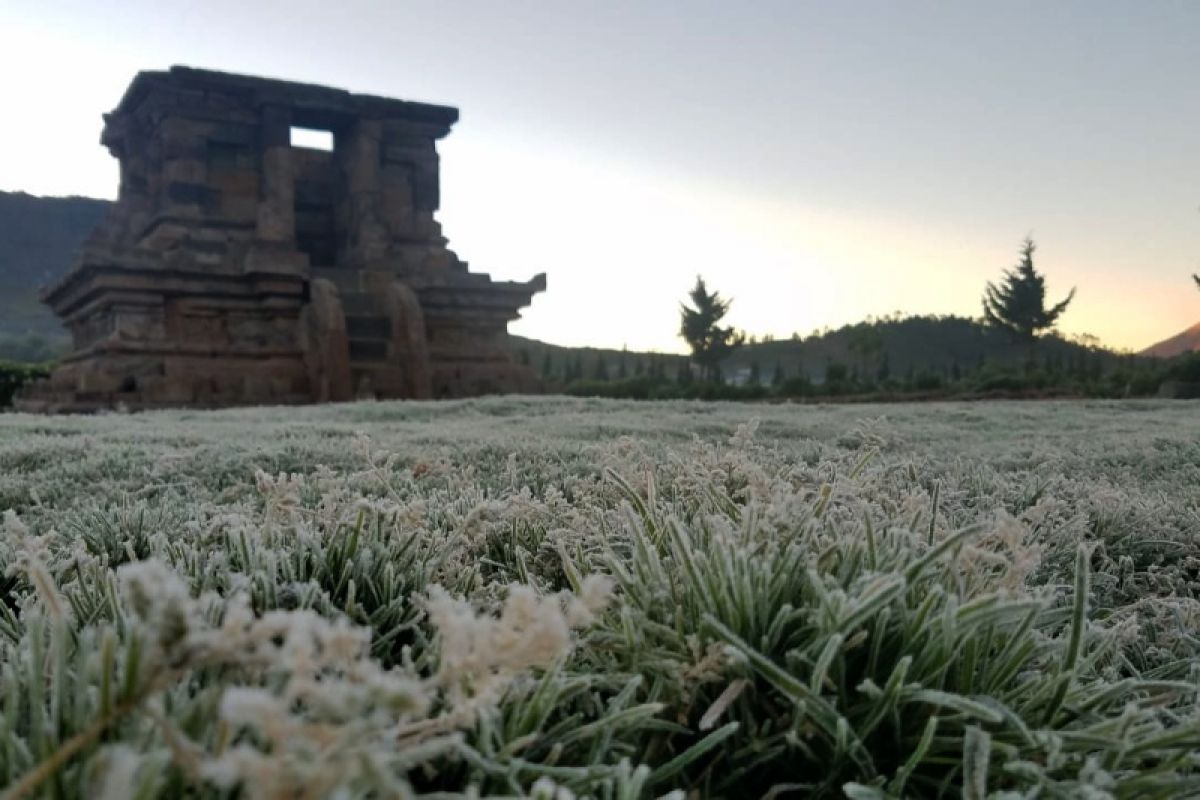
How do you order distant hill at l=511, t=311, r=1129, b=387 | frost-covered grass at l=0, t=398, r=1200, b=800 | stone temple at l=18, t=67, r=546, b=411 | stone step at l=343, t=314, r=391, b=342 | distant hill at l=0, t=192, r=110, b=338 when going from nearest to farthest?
frost-covered grass at l=0, t=398, r=1200, b=800
stone temple at l=18, t=67, r=546, b=411
stone step at l=343, t=314, r=391, b=342
distant hill at l=511, t=311, r=1129, b=387
distant hill at l=0, t=192, r=110, b=338

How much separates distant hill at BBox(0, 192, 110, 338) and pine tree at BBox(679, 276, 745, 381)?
3588 centimetres

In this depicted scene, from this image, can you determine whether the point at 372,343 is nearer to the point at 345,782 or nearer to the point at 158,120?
the point at 158,120

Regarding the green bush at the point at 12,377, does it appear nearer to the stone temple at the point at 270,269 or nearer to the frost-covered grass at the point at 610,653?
the stone temple at the point at 270,269

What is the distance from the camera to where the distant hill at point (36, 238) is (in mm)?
51344

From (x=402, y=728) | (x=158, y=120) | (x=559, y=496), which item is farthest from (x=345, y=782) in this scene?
(x=158, y=120)

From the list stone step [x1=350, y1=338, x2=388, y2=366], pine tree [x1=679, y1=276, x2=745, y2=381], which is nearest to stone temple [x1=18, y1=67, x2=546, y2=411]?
stone step [x1=350, y1=338, x2=388, y2=366]

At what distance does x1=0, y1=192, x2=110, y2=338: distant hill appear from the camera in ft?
168

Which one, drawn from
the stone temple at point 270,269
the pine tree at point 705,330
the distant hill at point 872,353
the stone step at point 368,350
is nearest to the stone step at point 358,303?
the stone temple at point 270,269

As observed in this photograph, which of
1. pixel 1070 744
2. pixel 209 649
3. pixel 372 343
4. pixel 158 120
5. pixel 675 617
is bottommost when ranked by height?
pixel 1070 744

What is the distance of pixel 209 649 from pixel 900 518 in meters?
1.27

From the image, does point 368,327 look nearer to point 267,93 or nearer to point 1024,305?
point 267,93

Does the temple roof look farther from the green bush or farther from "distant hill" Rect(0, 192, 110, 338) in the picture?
"distant hill" Rect(0, 192, 110, 338)

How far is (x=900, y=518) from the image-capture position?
1651mm

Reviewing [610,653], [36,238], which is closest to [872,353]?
[610,653]
